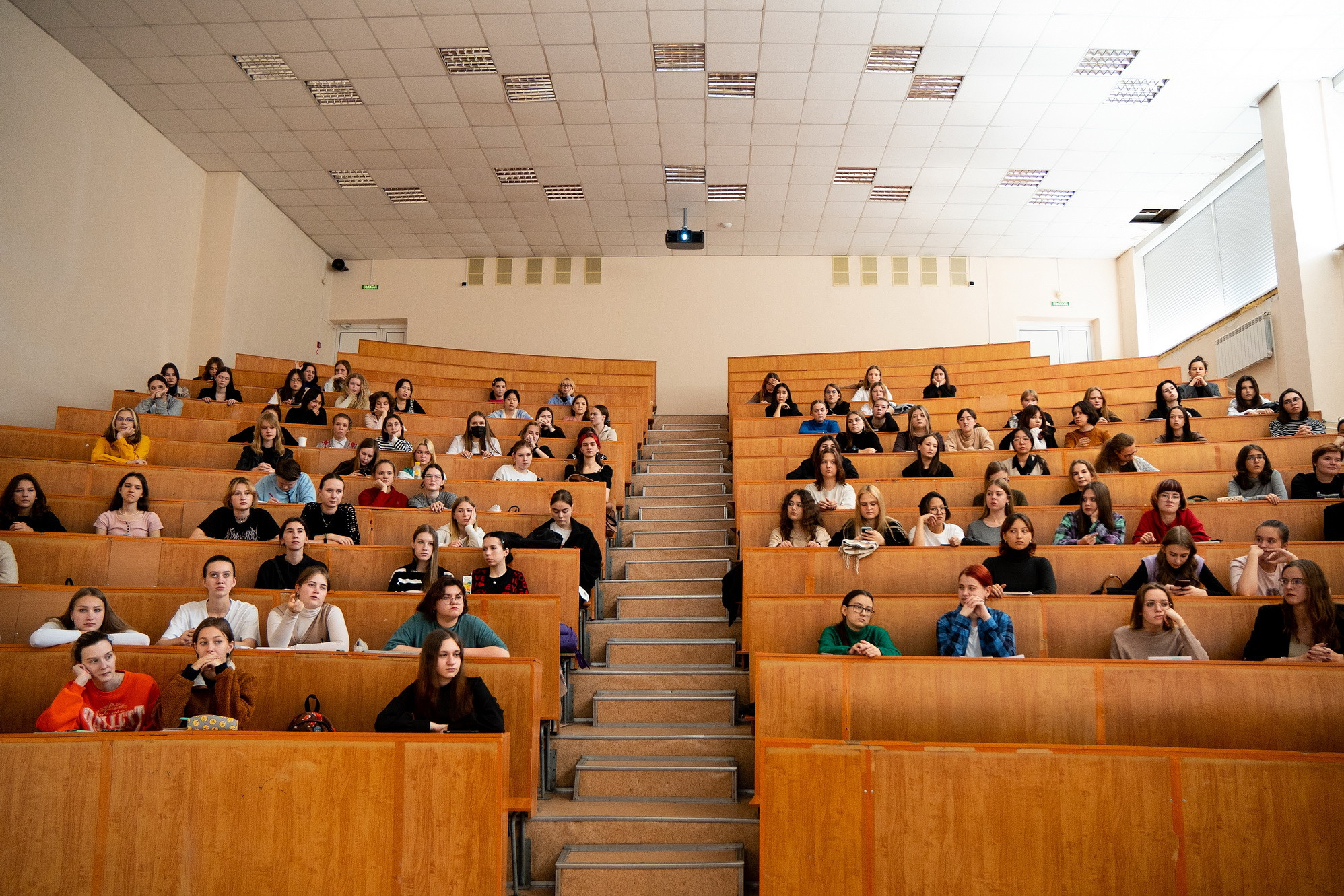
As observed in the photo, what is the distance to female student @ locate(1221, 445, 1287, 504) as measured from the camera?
13.8 feet

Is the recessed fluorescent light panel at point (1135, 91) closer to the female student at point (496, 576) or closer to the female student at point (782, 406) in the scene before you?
the female student at point (782, 406)

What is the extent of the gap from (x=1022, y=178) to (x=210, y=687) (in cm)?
759

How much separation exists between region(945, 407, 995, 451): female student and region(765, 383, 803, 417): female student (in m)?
1.39

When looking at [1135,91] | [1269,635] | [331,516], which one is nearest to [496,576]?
[331,516]

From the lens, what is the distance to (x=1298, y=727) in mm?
2494

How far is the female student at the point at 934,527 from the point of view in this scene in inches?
153

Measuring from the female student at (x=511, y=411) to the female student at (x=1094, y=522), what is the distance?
3844mm

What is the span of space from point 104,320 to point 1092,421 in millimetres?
7008

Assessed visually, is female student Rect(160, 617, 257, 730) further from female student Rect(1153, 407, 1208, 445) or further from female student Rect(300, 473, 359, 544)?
female student Rect(1153, 407, 1208, 445)

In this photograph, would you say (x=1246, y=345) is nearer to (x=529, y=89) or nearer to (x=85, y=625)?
(x=529, y=89)

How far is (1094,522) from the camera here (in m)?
3.85

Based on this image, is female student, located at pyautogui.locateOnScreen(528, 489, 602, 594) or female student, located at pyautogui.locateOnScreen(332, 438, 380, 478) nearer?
female student, located at pyautogui.locateOnScreen(528, 489, 602, 594)

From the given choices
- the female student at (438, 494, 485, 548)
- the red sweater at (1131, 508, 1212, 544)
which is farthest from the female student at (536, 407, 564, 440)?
the red sweater at (1131, 508, 1212, 544)

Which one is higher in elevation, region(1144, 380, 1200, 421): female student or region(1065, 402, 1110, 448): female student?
region(1144, 380, 1200, 421): female student
